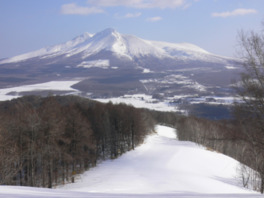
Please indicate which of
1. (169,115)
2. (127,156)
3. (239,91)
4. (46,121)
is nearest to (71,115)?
(46,121)

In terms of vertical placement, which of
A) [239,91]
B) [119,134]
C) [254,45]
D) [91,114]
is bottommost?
[119,134]

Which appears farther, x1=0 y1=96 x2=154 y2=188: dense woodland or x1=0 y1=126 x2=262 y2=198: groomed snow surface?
x1=0 y1=96 x2=154 y2=188: dense woodland

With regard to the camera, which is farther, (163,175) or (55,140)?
(55,140)

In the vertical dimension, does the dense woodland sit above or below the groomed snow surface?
above

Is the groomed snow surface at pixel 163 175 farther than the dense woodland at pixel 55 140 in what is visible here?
No

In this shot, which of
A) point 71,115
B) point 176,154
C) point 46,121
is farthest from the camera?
point 176,154

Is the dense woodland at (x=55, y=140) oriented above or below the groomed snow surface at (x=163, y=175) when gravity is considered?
above

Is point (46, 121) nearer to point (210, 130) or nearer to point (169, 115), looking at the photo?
point (210, 130)

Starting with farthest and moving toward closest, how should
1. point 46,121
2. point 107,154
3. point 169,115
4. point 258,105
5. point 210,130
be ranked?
point 169,115 → point 210,130 → point 107,154 → point 46,121 → point 258,105
